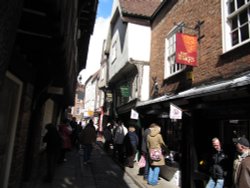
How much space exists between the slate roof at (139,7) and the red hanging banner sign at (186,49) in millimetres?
6979

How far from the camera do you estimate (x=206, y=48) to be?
8016mm

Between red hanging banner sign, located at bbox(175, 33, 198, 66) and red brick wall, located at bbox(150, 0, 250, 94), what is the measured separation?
186 millimetres

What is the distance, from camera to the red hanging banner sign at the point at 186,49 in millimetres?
8157

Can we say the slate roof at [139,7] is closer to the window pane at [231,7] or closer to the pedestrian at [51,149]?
the window pane at [231,7]

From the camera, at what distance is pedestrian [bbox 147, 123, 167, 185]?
25.8 ft

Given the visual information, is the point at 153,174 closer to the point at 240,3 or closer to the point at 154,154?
the point at 154,154

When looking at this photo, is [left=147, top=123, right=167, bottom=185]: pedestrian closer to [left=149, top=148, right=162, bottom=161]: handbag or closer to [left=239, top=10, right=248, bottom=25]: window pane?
[left=149, top=148, right=162, bottom=161]: handbag

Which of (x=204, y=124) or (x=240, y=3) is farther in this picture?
(x=204, y=124)

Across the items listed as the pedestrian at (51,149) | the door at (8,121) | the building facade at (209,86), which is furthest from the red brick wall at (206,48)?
the door at (8,121)

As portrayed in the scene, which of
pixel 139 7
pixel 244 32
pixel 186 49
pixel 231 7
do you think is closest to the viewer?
pixel 244 32

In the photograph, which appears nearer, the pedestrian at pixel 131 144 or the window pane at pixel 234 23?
the window pane at pixel 234 23

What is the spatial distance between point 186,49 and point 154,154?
125 inches

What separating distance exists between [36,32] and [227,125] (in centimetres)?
534

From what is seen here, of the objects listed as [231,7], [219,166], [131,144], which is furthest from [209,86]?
[131,144]
